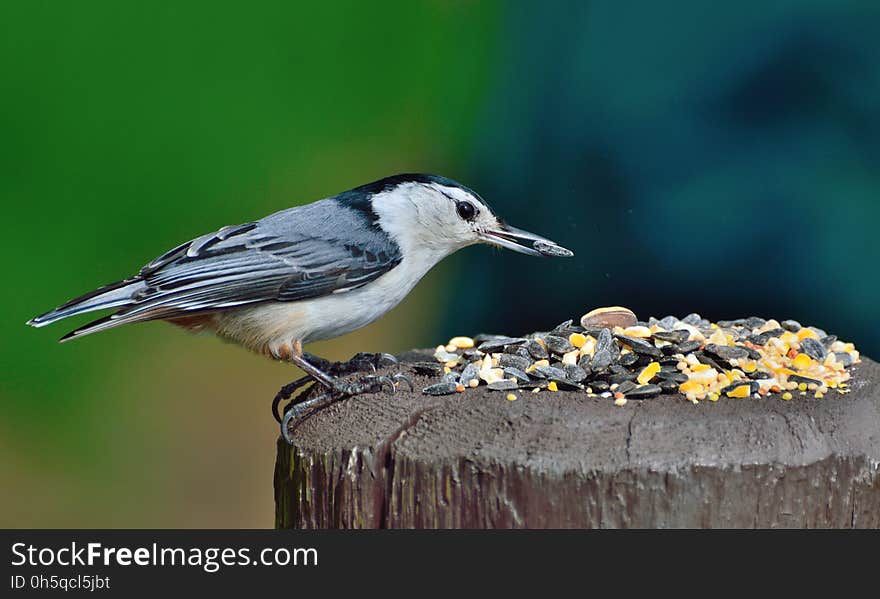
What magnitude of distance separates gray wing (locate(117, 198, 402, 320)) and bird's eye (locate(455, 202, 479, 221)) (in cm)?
Answer: 22

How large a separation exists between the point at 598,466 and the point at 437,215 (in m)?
1.28

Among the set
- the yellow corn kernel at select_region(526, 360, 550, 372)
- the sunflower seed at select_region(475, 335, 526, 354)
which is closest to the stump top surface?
the yellow corn kernel at select_region(526, 360, 550, 372)

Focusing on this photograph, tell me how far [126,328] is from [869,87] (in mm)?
2659

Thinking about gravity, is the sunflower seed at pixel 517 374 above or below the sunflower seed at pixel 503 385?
above

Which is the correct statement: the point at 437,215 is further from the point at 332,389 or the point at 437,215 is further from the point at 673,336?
the point at 673,336

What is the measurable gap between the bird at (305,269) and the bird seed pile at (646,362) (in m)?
0.31

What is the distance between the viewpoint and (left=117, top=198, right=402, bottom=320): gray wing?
8.53ft

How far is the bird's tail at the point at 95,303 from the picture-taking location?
2551 millimetres

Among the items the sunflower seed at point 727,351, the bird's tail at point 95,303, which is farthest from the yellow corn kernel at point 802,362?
the bird's tail at point 95,303

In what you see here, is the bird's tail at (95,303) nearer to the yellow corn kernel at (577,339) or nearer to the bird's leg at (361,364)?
the bird's leg at (361,364)

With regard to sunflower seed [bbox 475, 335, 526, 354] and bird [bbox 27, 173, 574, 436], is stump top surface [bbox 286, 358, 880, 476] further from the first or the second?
bird [bbox 27, 173, 574, 436]

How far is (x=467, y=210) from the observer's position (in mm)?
2859
